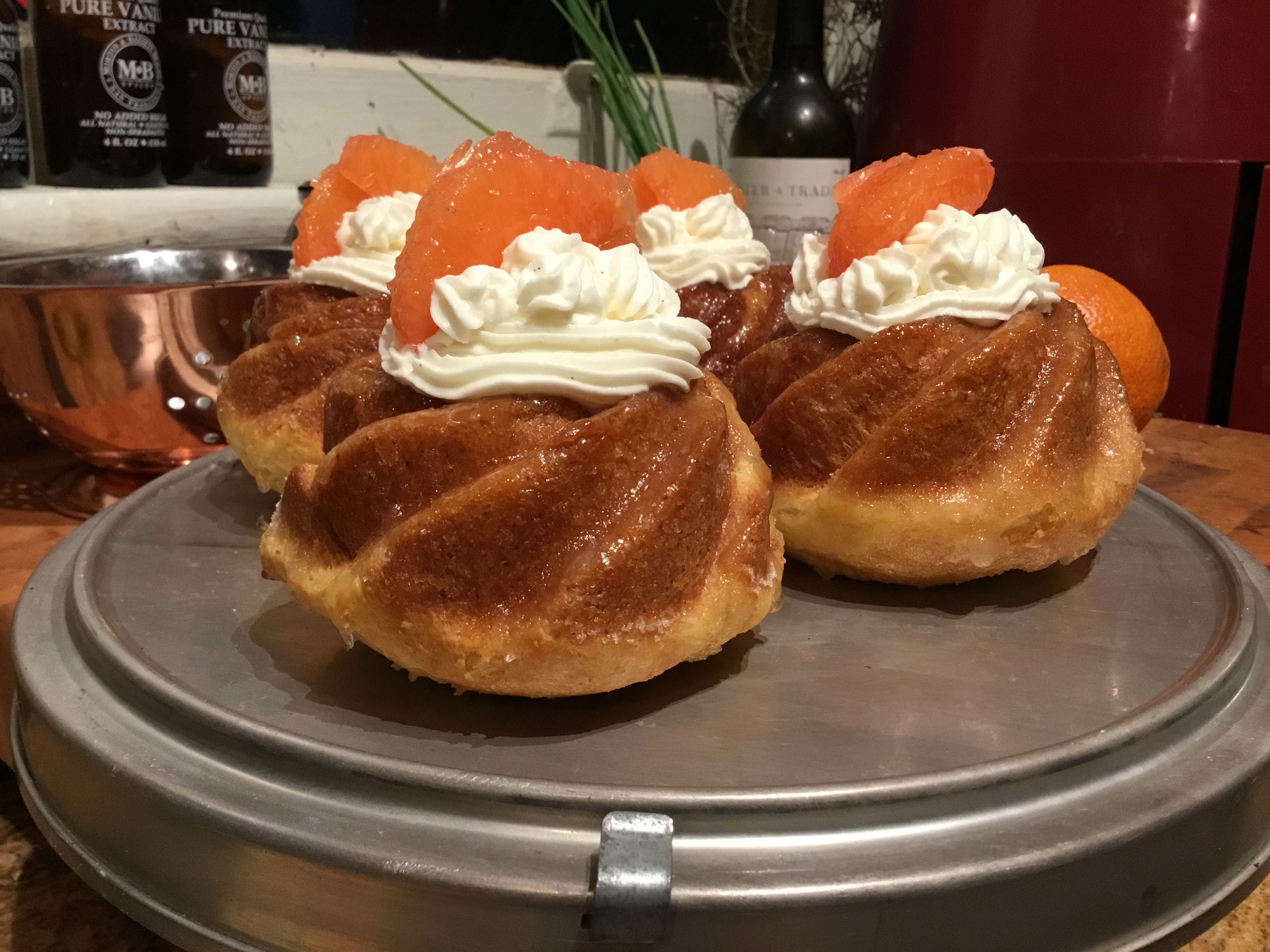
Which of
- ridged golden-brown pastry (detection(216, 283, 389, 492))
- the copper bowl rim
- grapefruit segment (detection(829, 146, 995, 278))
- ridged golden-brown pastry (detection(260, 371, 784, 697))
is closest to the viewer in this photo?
ridged golden-brown pastry (detection(260, 371, 784, 697))

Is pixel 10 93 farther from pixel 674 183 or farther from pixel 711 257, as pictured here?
pixel 711 257

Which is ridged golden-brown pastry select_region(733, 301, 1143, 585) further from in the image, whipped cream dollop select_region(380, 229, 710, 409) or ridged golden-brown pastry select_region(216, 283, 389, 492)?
ridged golden-brown pastry select_region(216, 283, 389, 492)

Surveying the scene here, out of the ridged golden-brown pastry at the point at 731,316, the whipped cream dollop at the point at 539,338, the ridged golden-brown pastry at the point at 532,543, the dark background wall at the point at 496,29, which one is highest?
the dark background wall at the point at 496,29

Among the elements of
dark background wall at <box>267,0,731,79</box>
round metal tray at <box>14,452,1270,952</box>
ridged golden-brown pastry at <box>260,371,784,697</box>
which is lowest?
round metal tray at <box>14,452,1270,952</box>

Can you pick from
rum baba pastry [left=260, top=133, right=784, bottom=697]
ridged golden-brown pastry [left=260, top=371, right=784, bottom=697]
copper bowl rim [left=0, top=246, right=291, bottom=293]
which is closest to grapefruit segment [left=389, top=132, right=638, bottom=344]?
rum baba pastry [left=260, top=133, right=784, bottom=697]

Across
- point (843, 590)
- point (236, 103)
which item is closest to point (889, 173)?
point (843, 590)

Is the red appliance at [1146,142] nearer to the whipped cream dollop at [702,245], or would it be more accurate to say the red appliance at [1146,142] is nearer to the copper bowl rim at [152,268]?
the whipped cream dollop at [702,245]

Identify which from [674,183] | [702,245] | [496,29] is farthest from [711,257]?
[496,29]

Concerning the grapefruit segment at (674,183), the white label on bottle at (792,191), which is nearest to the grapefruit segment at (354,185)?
the grapefruit segment at (674,183)

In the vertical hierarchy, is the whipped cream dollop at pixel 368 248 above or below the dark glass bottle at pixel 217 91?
below
